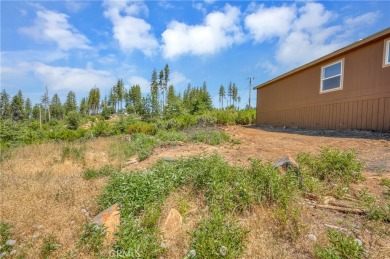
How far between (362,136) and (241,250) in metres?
6.60

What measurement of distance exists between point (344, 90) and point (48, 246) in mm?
9452

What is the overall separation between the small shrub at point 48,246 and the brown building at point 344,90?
850 centimetres

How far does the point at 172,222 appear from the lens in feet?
7.66

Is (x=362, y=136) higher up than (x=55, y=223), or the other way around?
(x=362, y=136)

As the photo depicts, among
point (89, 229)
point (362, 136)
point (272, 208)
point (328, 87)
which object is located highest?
point (328, 87)

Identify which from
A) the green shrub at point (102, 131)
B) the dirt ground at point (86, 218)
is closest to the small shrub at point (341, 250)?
the dirt ground at point (86, 218)

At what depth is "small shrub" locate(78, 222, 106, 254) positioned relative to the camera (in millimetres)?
2068

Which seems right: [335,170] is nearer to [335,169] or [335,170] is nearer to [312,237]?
[335,169]

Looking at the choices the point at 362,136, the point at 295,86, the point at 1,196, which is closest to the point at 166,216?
the point at 1,196

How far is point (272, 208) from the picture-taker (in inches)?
93.2

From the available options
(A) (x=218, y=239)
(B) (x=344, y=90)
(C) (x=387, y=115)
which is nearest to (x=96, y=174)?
(A) (x=218, y=239)

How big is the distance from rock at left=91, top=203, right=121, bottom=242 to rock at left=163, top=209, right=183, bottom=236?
20.6 inches

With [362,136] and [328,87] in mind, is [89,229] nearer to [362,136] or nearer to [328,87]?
[362,136]

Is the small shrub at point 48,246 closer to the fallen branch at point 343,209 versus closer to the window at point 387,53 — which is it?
the fallen branch at point 343,209
